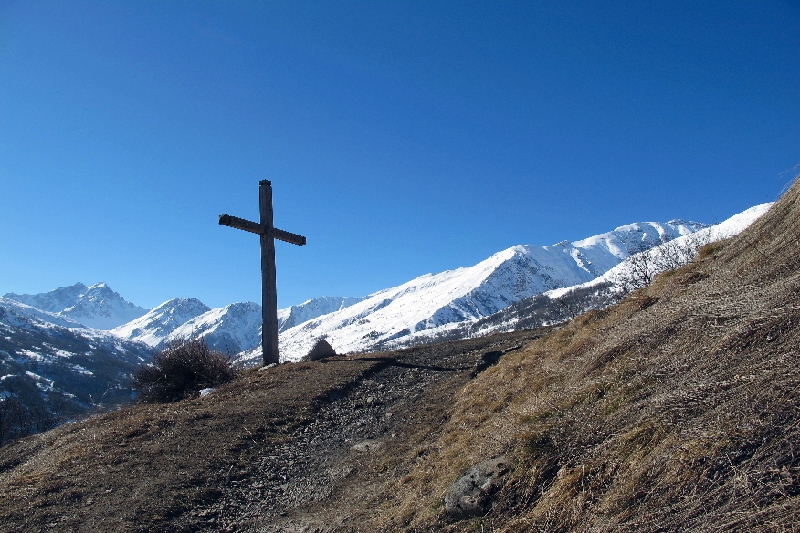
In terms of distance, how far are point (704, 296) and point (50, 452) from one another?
11.7 meters

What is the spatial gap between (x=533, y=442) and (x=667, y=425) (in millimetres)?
1371

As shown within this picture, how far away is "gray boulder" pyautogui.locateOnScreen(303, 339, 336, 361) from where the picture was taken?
17062 mm

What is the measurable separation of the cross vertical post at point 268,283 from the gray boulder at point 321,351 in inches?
48.2

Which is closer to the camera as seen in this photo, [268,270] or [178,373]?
[178,373]

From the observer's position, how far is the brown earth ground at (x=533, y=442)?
3617 millimetres

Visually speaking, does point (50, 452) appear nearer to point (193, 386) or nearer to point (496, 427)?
point (193, 386)

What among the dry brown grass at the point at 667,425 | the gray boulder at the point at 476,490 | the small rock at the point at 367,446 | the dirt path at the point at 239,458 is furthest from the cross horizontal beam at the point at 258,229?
the gray boulder at the point at 476,490

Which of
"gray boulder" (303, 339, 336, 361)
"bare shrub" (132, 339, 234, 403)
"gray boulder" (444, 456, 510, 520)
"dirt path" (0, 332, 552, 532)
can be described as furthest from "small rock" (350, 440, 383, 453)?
"gray boulder" (303, 339, 336, 361)

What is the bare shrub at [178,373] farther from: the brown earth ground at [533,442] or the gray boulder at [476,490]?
the gray boulder at [476,490]

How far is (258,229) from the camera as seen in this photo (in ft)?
56.2

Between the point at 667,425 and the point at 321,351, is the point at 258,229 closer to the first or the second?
the point at 321,351

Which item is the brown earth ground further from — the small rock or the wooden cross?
the wooden cross

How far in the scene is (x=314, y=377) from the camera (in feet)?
43.7

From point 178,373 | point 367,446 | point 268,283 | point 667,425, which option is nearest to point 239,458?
point 367,446
